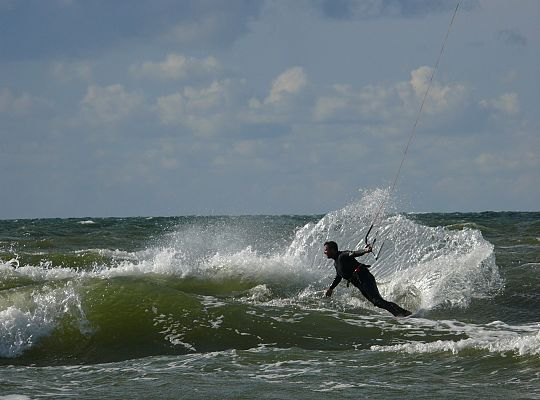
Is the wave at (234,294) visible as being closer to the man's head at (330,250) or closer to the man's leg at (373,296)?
the man's leg at (373,296)

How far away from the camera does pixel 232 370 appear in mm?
10430

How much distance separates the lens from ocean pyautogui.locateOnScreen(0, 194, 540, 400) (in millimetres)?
9570

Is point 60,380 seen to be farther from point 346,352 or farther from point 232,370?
point 346,352

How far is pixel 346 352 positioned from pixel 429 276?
6564 mm

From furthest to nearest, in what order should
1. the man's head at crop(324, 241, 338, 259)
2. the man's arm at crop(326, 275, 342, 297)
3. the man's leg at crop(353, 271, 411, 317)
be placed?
1. the man's head at crop(324, 241, 338, 259)
2. the man's arm at crop(326, 275, 342, 297)
3. the man's leg at crop(353, 271, 411, 317)

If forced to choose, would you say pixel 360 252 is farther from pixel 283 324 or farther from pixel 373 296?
pixel 283 324

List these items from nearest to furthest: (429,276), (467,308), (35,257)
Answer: (467,308), (429,276), (35,257)

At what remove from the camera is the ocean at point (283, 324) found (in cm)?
957

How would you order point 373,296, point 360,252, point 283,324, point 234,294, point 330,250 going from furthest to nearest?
point 234,294
point 330,250
point 373,296
point 360,252
point 283,324

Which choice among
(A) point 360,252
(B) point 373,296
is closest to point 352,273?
(B) point 373,296

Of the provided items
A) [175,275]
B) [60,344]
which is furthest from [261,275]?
[60,344]

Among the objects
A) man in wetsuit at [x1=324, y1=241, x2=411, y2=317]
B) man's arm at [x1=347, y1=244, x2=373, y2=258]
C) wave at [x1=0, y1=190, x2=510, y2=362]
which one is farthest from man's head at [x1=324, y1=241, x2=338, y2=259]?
wave at [x1=0, y1=190, x2=510, y2=362]

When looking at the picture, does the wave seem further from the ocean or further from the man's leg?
the man's leg

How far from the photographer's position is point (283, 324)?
→ 546 inches
